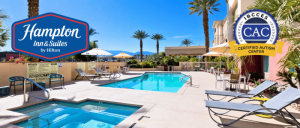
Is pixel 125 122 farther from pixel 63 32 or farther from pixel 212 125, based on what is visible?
pixel 63 32

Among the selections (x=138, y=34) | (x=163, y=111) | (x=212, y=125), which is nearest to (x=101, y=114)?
(x=163, y=111)

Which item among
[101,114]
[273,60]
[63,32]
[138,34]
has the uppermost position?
[138,34]

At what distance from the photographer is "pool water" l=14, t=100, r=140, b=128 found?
367 centimetres

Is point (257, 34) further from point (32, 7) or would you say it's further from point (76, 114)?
point (32, 7)

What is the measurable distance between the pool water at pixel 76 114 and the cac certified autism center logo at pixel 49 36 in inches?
108

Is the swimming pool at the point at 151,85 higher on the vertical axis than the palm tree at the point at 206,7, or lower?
lower

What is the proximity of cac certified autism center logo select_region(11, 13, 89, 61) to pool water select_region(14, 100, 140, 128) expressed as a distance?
9.01 ft

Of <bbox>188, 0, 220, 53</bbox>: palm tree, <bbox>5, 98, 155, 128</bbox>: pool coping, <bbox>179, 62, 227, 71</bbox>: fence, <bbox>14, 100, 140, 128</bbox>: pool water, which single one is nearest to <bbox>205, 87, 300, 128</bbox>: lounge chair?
<bbox>5, 98, 155, 128</bbox>: pool coping

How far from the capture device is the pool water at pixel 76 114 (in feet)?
12.0

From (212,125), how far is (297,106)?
3035 mm

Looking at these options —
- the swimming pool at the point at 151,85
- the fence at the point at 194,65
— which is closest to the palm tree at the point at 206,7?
the fence at the point at 194,65

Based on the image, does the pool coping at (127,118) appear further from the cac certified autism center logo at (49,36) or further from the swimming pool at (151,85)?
the swimming pool at (151,85)

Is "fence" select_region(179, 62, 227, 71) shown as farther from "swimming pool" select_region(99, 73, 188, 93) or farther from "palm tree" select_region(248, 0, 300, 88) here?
"palm tree" select_region(248, 0, 300, 88)

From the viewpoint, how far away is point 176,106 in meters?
4.36
